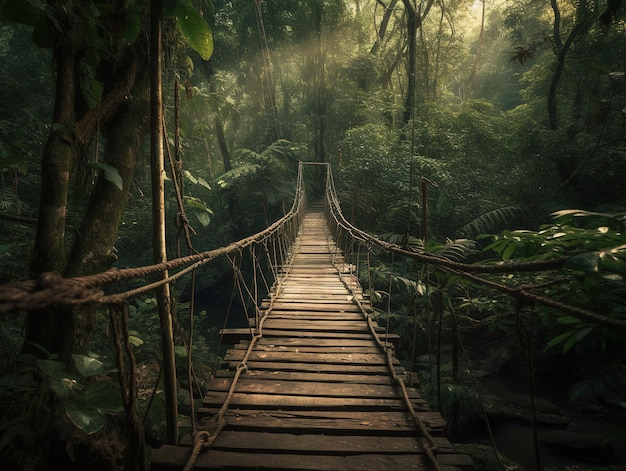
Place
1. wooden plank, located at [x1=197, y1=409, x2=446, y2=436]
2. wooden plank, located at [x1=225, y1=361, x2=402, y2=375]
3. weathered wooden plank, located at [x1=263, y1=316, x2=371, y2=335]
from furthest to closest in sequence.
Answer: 1. weathered wooden plank, located at [x1=263, y1=316, x2=371, y2=335]
2. wooden plank, located at [x1=225, y1=361, x2=402, y2=375]
3. wooden plank, located at [x1=197, y1=409, x2=446, y2=436]

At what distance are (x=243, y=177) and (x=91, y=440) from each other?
323 inches

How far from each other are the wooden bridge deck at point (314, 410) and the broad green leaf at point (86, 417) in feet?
0.93

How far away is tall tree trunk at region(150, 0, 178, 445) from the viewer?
145 cm

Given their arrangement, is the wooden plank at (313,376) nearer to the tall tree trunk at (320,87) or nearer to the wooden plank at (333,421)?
the wooden plank at (333,421)

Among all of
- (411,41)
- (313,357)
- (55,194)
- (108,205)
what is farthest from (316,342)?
(411,41)

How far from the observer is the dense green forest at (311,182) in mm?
1502

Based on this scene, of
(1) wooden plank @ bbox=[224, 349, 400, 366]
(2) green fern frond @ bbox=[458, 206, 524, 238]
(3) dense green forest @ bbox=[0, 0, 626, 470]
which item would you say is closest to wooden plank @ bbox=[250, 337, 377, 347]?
(1) wooden plank @ bbox=[224, 349, 400, 366]

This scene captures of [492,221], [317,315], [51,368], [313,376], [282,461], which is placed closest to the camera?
[282,461]

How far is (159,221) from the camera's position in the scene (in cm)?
149

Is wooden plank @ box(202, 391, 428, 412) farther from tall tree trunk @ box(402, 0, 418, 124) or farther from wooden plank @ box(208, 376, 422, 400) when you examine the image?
tall tree trunk @ box(402, 0, 418, 124)

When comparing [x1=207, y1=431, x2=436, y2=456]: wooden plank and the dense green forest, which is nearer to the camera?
[x1=207, y1=431, x2=436, y2=456]: wooden plank

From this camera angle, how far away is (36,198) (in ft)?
17.1

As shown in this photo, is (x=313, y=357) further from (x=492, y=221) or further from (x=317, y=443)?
(x=492, y=221)

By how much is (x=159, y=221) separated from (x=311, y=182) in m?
12.3
